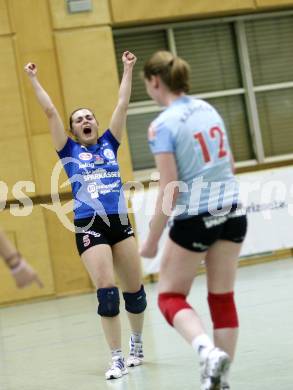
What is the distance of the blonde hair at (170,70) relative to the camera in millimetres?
3838

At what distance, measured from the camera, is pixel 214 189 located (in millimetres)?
3854

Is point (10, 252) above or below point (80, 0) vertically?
below

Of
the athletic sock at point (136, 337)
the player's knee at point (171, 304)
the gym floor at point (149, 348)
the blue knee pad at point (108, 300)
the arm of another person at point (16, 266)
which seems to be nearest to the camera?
the arm of another person at point (16, 266)

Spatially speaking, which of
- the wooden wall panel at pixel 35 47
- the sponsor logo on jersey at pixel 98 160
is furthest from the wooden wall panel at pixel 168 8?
the sponsor logo on jersey at pixel 98 160

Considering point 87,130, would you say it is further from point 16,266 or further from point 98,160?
point 16,266

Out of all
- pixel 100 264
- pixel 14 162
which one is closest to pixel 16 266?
pixel 100 264

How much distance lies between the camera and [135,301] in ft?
18.2

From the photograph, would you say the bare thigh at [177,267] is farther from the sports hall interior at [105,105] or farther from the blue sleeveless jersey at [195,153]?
the sports hall interior at [105,105]

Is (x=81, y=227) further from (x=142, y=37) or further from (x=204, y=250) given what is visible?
(x=142, y=37)

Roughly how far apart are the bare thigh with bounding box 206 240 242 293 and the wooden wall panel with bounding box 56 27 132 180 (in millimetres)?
7632

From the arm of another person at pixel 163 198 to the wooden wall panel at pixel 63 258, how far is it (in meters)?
7.55

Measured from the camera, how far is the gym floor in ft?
15.9

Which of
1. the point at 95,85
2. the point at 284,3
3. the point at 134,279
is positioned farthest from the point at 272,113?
the point at 134,279

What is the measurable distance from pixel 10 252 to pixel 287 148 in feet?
33.6
